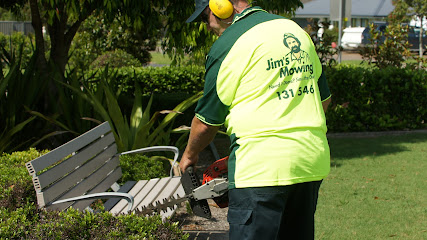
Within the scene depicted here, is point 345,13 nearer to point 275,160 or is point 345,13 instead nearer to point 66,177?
point 66,177

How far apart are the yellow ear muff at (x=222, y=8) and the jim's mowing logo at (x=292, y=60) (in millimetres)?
316

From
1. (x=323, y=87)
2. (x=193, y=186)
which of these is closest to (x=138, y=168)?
(x=193, y=186)

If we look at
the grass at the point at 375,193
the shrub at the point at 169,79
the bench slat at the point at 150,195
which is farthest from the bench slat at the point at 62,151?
the shrub at the point at 169,79

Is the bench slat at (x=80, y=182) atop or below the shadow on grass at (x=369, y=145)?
atop

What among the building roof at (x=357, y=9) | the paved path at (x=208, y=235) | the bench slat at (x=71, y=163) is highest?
the bench slat at (x=71, y=163)

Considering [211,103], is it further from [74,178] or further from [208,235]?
[208,235]

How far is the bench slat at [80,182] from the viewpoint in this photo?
3789 millimetres

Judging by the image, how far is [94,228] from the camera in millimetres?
3219

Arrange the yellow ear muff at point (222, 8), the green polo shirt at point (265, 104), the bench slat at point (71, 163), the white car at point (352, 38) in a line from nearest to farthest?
the green polo shirt at point (265, 104)
the yellow ear muff at point (222, 8)
the bench slat at point (71, 163)
the white car at point (352, 38)

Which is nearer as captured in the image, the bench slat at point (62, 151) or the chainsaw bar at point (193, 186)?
the chainsaw bar at point (193, 186)

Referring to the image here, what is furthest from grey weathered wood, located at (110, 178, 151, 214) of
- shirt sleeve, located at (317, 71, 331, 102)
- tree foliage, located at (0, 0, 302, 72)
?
tree foliage, located at (0, 0, 302, 72)

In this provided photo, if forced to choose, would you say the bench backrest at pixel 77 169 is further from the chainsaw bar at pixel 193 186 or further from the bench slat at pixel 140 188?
the chainsaw bar at pixel 193 186

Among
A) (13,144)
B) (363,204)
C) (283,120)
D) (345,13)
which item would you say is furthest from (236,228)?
(345,13)

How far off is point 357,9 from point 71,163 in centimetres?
3601
